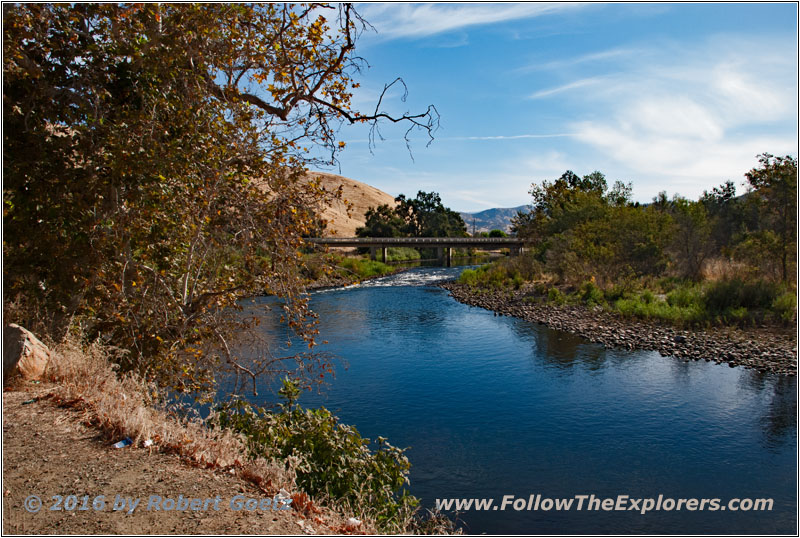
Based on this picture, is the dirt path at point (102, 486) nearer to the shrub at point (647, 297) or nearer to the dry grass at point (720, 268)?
the shrub at point (647, 297)

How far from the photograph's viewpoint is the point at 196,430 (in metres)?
5.91

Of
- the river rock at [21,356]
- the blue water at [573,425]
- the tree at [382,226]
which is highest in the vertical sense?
the tree at [382,226]

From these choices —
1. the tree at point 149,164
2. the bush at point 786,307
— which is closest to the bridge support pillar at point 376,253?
the bush at point 786,307

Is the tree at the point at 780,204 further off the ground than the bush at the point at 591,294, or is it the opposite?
the tree at the point at 780,204

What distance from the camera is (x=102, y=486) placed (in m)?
4.39

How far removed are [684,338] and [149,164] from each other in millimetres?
17533

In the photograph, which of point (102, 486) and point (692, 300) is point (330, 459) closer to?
point (102, 486)

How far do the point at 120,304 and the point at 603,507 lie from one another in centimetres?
716

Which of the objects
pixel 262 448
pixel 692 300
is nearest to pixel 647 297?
pixel 692 300

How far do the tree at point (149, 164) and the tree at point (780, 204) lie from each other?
2018 centimetres

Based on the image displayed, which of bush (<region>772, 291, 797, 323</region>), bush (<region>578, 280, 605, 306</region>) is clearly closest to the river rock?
bush (<region>772, 291, 797, 323</region>)

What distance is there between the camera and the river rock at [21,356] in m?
6.21

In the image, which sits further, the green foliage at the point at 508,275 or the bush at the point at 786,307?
the green foliage at the point at 508,275

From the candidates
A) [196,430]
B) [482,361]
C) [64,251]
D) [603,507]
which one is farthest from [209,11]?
[482,361]
